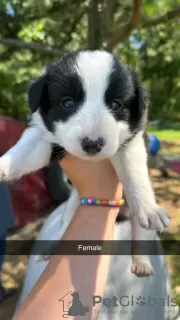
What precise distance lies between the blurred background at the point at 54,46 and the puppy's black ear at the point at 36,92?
443 millimetres

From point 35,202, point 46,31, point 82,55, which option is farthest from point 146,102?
point 46,31

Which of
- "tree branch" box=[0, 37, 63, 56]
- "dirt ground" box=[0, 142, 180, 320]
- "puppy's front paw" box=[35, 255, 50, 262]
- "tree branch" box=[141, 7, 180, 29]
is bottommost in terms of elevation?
"dirt ground" box=[0, 142, 180, 320]

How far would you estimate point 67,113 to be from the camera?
981mm

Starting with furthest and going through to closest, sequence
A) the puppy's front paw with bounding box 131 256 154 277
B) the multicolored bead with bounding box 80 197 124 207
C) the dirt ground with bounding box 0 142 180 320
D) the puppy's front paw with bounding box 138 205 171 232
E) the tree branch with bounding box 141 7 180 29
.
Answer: the tree branch with bounding box 141 7 180 29
the dirt ground with bounding box 0 142 180 320
the puppy's front paw with bounding box 131 256 154 277
the multicolored bead with bounding box 80 197 124 207
the puppy's front paw with bounding box 138 205 171 232

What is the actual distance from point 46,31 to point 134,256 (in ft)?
7.68

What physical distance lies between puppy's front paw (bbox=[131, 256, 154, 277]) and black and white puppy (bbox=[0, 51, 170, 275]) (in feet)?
0.93

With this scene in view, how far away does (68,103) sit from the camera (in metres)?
0.99

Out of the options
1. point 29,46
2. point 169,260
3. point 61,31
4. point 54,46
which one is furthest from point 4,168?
point 61,31

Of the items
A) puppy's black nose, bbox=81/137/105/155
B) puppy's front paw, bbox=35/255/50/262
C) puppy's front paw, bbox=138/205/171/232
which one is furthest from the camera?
puppy's front paw, bbox=35/255/50/262

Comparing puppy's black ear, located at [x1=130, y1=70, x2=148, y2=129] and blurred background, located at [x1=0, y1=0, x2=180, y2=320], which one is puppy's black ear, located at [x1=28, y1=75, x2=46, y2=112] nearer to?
puppy's black ear, located at [x1=130, y1=70, x2=148, y2=129]

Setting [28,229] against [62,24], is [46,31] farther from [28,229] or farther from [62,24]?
[28,229]

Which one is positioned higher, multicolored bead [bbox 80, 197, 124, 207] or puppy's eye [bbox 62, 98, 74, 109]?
puppy's eye [bbox 62, 98, 74, 109]

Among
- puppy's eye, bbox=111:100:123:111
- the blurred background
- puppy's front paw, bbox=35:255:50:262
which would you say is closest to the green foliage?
the blurred background

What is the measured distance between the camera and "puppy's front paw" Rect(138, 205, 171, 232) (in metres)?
1.04
